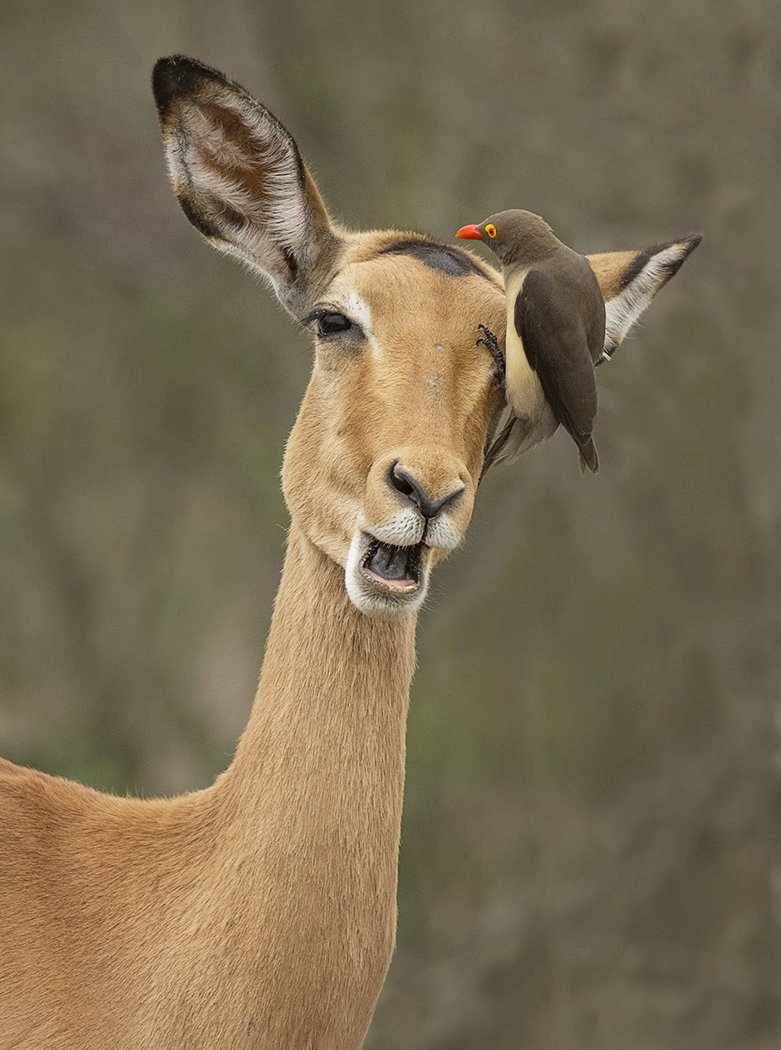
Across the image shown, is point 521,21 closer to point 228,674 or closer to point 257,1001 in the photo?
point 228,674

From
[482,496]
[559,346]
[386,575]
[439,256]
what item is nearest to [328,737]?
[386,575]

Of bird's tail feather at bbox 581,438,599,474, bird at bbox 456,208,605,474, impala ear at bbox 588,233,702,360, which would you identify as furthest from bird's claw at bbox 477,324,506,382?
impala ear at bbox 588,233,702,360

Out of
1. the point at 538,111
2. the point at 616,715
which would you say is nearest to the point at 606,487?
the point at 616,715

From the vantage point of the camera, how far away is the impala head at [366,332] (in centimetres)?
391

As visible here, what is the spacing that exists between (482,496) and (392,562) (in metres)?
6.67

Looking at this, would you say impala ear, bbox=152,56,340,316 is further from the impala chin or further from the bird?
the impala chin

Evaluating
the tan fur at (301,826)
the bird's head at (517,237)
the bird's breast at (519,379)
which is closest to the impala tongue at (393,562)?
the tan fur at (301,826)

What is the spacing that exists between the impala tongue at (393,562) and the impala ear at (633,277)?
3.94 feet

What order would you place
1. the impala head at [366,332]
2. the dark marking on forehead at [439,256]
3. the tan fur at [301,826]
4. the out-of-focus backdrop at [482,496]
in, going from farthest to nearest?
1. the out-of-focus backdrop at [482,496]
2. the dark marking on forehead at [439,256]
3. the tan fur at [301,826]
4. the impala head at [366,332]

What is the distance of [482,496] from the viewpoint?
10.6m

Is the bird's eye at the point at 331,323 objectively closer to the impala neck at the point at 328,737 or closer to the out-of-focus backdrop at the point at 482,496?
the impala neck at the point at 328,737

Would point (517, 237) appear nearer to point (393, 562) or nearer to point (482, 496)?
point (393, 562)

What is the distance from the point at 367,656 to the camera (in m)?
4.22

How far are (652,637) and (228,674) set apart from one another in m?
2.92
